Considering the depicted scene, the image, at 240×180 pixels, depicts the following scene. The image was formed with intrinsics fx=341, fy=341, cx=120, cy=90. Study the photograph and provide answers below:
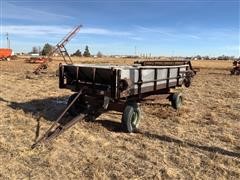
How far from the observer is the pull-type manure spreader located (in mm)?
7371

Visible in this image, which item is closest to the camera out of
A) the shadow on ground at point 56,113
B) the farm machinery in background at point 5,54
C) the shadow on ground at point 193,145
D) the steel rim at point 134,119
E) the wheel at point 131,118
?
the shadow on ground at point 193,145

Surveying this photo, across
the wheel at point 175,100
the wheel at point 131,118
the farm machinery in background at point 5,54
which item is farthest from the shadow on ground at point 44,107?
the farm machinery in background at point 5,54

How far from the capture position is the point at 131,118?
7699 millimetres

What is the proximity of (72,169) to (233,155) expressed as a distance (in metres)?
2.89

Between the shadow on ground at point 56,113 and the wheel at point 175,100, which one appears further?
the wheel at point 175,100

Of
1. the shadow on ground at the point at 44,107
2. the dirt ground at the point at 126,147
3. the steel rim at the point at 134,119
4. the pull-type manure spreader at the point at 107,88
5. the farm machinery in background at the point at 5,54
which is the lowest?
the farm machinery in background at the point at 5,54

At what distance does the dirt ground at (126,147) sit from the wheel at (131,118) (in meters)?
0.18

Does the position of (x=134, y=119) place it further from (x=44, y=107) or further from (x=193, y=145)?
(x=44, y=107)

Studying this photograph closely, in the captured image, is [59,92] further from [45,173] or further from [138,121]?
[45,173]

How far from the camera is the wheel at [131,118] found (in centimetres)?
750

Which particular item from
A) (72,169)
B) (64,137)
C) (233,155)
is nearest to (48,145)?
(64,137)

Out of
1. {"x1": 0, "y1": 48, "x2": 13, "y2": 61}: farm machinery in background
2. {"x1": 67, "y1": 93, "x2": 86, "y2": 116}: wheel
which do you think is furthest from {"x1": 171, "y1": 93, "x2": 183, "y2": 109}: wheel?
{"x1": 0, "y1": 48, "x2": 13, "y2": 61}: farm machinery in background

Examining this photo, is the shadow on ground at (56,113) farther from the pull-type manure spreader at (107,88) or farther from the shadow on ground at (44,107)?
the pull-type manure spreader at (107,88)

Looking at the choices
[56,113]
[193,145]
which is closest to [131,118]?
[193,145]
